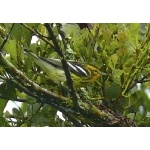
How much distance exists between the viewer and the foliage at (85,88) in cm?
70

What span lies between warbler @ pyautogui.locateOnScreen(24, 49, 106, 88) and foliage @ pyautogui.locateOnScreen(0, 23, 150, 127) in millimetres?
12

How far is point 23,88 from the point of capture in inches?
27.1

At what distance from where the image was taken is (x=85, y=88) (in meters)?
0.71

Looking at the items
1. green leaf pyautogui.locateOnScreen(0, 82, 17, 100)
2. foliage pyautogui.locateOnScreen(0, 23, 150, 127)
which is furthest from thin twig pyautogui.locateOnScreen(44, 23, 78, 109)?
green leaf pyautogui.locateOnScreen(0, 82, 17, 100)

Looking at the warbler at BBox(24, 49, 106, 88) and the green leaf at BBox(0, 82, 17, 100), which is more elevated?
the warbler at BBox(24, 49, 106, 88)

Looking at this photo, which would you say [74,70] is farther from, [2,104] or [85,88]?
[2,104]

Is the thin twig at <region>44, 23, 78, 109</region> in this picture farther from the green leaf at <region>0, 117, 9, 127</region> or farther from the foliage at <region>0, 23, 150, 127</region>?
the green leaf at <region>0, 117, 9, 127</region>

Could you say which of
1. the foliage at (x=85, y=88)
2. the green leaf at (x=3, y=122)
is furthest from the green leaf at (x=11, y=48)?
the green leaf at (x=3, y=122)

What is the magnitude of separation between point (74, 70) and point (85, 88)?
0.05 meters

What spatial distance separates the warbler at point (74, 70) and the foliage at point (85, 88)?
0.5 inches

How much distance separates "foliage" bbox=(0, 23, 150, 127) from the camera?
0.70 m

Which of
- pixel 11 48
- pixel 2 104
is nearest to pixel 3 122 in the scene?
pixel 2 104

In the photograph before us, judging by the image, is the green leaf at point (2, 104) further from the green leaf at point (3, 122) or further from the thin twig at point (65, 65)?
the thin twig at point (65, 65)

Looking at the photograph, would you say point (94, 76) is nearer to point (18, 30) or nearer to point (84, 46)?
point (84, 46)
